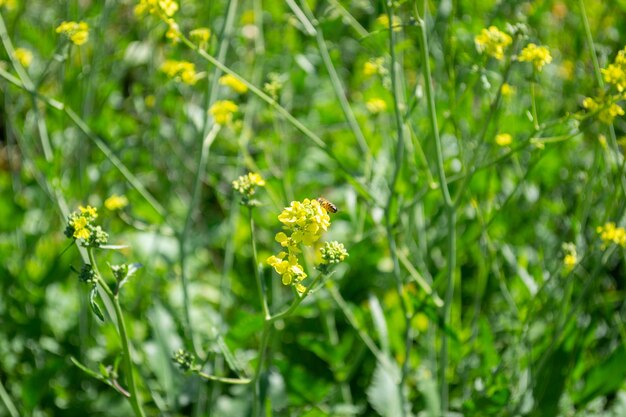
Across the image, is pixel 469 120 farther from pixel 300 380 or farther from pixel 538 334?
pixel 300 380

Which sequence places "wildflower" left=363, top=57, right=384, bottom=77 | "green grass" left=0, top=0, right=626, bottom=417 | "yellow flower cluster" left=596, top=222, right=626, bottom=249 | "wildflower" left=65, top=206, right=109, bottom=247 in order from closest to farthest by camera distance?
"wildflower" left=65, top=206, right=109, bottom=247, "yellow flower cluster" left=596, top=222, right=626, bottom=249, "green grass" left=0, top=0, right=626, bottom=417, "wildflower" left=363, top=57, right=384, bottom=77

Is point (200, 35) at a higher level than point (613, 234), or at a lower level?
higher

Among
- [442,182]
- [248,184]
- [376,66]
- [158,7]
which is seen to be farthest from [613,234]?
[158,7]

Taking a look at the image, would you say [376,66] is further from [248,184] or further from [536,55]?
[248,184]

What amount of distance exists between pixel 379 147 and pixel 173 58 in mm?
830

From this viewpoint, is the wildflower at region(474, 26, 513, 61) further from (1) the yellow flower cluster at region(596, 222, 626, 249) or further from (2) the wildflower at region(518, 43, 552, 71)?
(1) the yellow flower cluster at region(596, 222, 626, 249)

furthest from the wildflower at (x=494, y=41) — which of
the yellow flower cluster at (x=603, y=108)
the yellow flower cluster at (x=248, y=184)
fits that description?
the yellow flower cluster at (x=248, y=184)

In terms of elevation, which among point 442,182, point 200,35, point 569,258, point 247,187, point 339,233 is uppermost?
point 200,35

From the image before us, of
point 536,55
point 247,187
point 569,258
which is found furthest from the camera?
point 569,258

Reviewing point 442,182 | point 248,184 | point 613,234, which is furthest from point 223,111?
point 613,234

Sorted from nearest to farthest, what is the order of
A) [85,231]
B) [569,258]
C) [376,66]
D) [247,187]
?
[85,231] → [247,187] → [569,258] → [376,66]

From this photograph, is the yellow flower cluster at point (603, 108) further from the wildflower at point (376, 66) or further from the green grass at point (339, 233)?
the wildflower at point (376, 66)

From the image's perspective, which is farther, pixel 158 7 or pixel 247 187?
pixel 158 7

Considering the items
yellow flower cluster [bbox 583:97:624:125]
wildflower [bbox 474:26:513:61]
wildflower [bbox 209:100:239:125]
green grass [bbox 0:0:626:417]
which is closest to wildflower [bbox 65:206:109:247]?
green grass [bbox 0:0:626:417]
